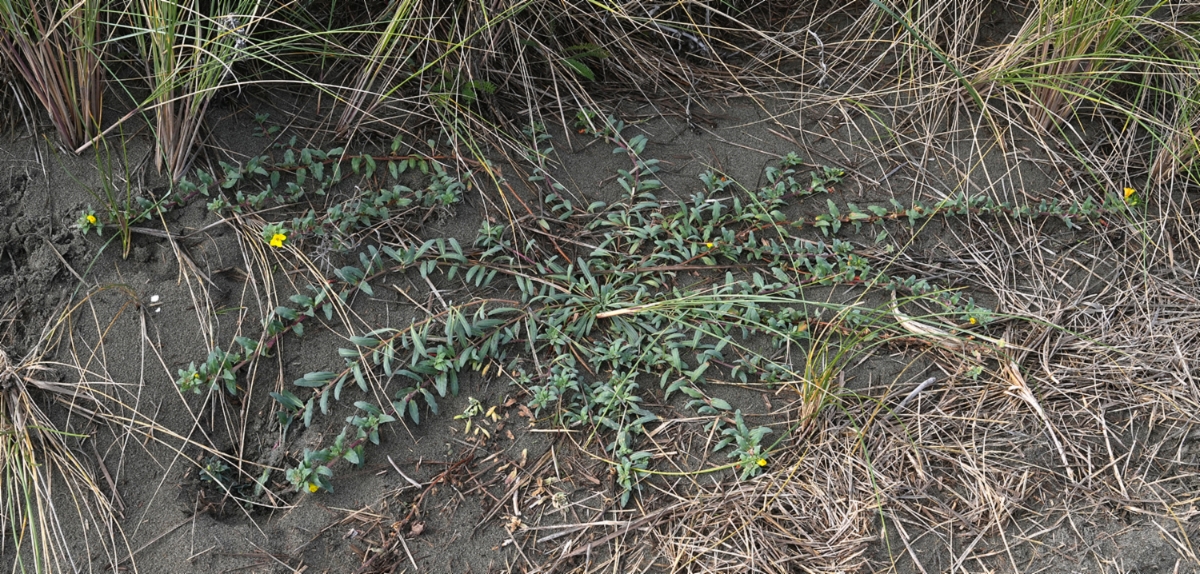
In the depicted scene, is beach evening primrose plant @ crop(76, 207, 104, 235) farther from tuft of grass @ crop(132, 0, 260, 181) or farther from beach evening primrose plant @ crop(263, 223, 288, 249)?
beach evening primrose plant @ crop(263, 223, 288, 249)

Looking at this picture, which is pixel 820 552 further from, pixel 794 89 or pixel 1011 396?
pixel 794 89

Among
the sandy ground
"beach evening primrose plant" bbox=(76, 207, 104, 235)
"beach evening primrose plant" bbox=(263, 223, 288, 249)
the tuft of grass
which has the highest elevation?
the tuft of grass

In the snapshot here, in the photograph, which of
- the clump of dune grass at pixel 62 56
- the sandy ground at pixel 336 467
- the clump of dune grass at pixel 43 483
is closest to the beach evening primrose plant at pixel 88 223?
the sandy ground at pixel 336 467

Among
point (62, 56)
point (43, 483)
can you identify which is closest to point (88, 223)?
point (62, 56)

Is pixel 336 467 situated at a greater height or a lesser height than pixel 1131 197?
lesser

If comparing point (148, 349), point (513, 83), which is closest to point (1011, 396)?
point (513, 83)

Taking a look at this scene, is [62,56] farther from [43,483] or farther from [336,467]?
[336,467]

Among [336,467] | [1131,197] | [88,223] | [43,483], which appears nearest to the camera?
[43,483]

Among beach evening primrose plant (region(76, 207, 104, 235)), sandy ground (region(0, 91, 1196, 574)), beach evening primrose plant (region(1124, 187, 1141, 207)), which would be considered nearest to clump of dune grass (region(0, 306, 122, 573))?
sandy ground (region(0, 91, 1196, 574))

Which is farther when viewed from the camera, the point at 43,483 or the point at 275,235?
the point at 275,235

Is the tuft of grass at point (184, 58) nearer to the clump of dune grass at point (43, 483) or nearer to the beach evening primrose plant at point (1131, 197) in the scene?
the clump of dune grass at point (43, 483)

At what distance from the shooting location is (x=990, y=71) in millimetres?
2646

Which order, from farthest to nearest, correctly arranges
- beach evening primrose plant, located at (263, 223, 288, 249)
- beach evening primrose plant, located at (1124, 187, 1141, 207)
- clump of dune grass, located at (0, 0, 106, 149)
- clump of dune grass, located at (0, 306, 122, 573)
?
beach evening primrose plant, located at (1124, 187, 1141, 207)
beach evening primrose plant, located at (263, 223, 288, 249)
clump of dune grass, located at (0, 0, 106, 149)
clump of dune grass, located at (0, 306, 122, 573)

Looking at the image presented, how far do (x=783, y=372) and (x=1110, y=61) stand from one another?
153cm
